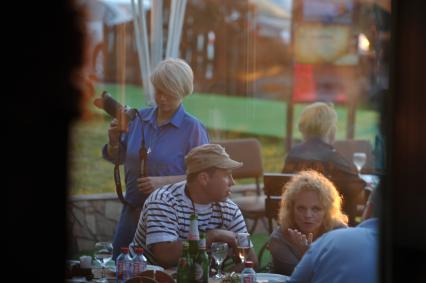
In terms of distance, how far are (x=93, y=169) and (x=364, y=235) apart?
421cm

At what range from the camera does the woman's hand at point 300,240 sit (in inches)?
162

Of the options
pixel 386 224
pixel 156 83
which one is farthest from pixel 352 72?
pixel 386 224

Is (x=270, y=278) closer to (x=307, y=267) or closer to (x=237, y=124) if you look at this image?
(x=307, y=267)

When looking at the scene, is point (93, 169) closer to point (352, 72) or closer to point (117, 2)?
point (117, 2)

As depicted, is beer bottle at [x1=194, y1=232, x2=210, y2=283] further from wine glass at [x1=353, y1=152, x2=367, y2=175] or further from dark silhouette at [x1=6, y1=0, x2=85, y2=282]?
wine glass at [x1=353, y1=152, x2=367, y2=175]

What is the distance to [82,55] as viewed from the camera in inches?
60.3

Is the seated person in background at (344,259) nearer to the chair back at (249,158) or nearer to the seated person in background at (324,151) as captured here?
the seated person in background at (324,151)

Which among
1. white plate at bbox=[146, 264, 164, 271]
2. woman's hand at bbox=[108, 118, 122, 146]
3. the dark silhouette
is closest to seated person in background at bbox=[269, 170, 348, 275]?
white plate at bbox=[146, 264, 164, 271]

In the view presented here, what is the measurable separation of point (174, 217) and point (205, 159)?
1.12 feet

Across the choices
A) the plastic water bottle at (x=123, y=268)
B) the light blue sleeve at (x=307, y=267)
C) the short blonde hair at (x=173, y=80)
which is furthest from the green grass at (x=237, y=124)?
the light blue sleeve at (x=307, y=267)

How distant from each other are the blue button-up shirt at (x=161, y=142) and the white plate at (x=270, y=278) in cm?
80

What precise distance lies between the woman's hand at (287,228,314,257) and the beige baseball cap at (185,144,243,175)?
43cm

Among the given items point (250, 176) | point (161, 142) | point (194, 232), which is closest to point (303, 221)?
point (194, 232)

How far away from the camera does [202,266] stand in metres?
3.59
